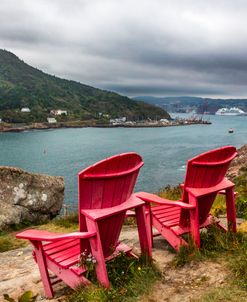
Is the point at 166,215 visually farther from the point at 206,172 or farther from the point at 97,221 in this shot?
the point at 97,221

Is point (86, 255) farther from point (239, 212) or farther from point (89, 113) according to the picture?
point (89, 113)

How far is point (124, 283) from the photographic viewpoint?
3.95 m

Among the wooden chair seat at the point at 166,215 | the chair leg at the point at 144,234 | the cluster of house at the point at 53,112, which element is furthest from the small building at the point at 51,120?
the chair leg at the point at 144,234

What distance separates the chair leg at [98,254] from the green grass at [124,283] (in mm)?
80

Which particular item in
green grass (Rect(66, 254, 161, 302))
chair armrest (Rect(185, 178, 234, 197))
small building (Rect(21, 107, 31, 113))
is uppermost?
small building (Rect(21, 107, 31, 113))

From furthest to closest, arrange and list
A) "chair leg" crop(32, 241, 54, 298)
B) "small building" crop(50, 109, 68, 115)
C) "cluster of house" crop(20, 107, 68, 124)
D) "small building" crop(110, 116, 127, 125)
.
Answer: "small building" crop(50, 109, 68, 115) < "small building" crop(110, 116, 127, 125) < "cluster of house" crop(20, 107, 68, 124) < "chair leg" crop(32, 241, 54, 298)

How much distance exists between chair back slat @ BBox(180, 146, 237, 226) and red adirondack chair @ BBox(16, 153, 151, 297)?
0.81 meters

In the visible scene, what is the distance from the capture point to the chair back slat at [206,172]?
4621 mm

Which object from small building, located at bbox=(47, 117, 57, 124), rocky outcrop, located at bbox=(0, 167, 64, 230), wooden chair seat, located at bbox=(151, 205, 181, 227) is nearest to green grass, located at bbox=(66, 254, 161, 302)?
wooden chair seat, located at bbox=(151, 205, 181, 227)

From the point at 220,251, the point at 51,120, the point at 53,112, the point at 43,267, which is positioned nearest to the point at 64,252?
the point at 43,267

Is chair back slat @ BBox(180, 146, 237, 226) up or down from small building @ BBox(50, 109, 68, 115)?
down

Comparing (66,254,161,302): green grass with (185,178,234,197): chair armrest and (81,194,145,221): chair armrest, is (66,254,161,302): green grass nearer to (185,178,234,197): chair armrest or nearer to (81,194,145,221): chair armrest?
(81,194,145,221): chair armrest

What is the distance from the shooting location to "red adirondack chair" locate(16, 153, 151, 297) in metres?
3.64

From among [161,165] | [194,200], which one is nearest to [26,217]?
[194,200]
